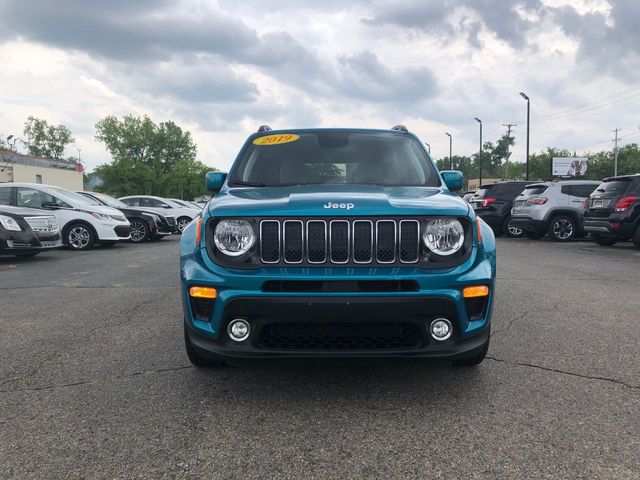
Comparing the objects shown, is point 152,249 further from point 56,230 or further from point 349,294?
point 349,294

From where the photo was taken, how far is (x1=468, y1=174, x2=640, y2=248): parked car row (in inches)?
435

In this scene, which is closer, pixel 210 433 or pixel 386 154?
pixel 210 433

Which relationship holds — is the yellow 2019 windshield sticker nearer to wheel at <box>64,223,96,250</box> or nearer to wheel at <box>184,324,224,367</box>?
wheel at <box>184,324,224,367</box>

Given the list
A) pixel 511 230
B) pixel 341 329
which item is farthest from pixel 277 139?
pixel 511 230

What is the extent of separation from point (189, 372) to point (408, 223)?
1.80 m

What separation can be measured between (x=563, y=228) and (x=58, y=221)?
42.4ft

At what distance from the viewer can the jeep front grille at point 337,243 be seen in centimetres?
286

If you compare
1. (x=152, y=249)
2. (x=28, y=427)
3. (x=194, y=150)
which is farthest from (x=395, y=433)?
(x=194, y=150)

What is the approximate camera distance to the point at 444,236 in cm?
293

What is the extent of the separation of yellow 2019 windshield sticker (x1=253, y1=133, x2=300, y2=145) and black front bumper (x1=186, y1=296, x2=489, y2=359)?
1968 mm

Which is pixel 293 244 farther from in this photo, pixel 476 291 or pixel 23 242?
pixel 23 242

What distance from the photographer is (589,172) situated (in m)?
76.7

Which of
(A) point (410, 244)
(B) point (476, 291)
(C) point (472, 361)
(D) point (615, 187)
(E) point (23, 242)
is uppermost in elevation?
(D) point (615, 187)

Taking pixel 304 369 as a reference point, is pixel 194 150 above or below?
above
